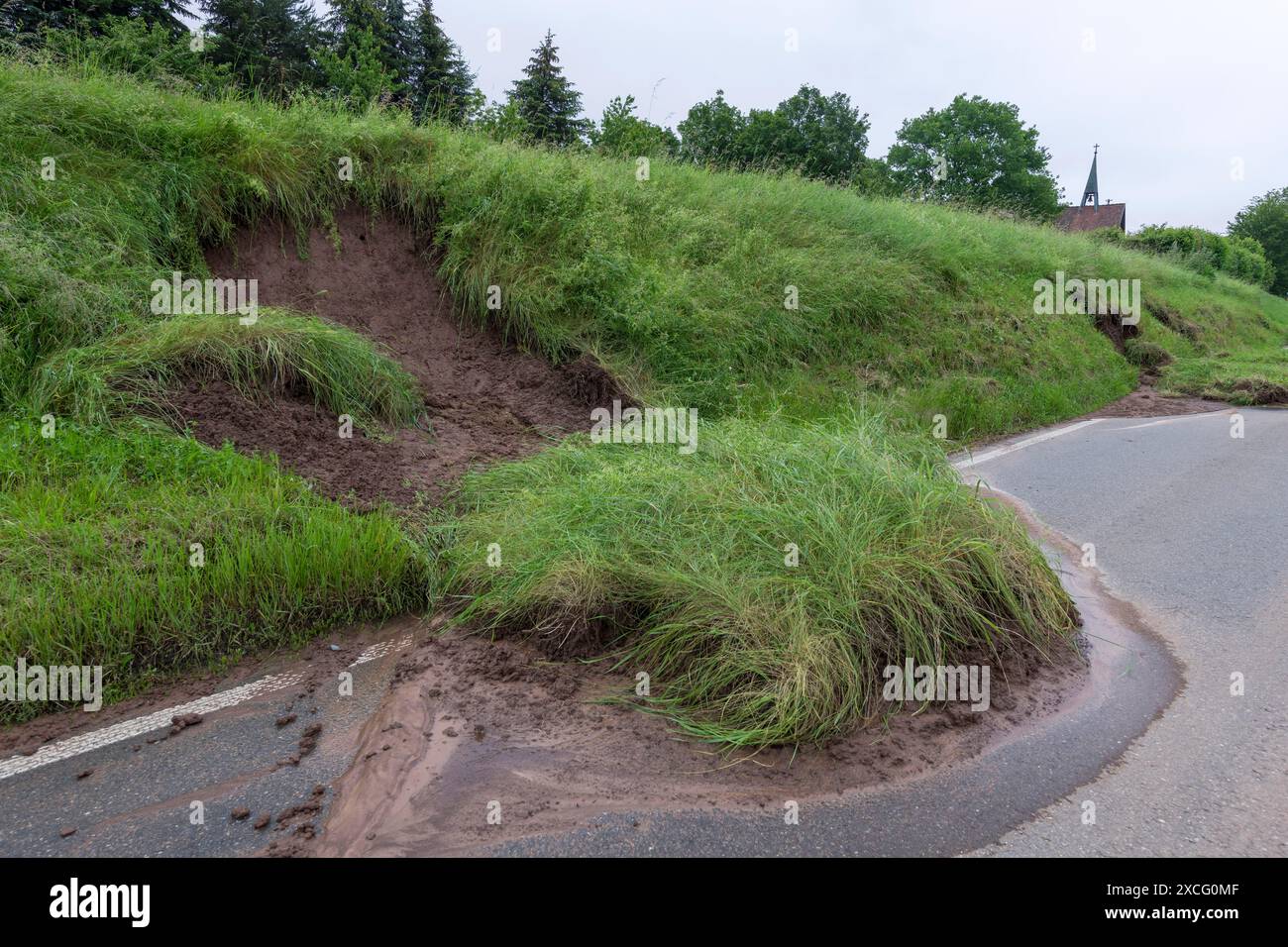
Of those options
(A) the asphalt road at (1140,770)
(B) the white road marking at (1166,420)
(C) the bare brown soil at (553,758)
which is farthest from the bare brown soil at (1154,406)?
(C) the bare brown soil at (553,758)

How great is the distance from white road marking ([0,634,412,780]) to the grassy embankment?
0.34 m

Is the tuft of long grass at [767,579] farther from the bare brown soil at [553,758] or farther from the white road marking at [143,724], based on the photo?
the white road marking at [143,724]

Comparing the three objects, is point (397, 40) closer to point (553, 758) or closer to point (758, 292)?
point (758, 292)

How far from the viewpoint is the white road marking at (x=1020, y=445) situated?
26.2ft

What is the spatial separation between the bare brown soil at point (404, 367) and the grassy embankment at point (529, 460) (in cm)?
27

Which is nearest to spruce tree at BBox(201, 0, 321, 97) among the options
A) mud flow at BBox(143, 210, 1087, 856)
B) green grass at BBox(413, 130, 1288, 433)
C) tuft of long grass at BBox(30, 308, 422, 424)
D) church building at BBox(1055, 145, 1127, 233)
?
green grass at BBox(413, 130, 1288, 433)

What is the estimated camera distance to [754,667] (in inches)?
124

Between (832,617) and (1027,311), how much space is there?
478 inches

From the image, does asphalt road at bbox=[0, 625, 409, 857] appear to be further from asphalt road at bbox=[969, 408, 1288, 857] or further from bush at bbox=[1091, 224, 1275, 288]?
bush at bbox=[1091, 224, 1275, 288]

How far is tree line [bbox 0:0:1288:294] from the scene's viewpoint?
12648 millimetres

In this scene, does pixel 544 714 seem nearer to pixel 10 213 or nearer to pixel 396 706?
pixel 396 706

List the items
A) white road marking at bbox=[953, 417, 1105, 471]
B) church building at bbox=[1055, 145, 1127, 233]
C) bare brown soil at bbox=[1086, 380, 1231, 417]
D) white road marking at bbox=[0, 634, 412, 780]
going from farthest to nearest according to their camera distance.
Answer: church building at bbox=[1055, 145, 1127, 233], bare brown soil at bbox=[1086, 380, 1231, 417], white road marking at bbox=[953, 417, 1105, 471], white road marking at bbox=[0, 634, 412, 780]

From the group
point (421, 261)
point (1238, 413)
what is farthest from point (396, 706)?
point (1238, 413)

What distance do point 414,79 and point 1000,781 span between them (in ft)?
105
